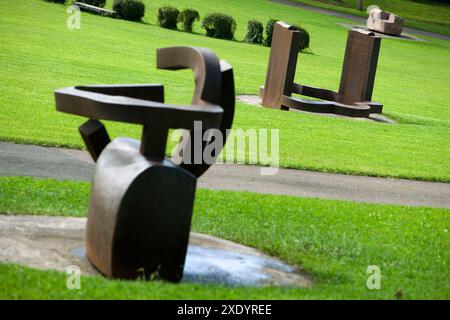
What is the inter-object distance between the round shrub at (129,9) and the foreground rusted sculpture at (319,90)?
17945 mm

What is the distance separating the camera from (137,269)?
8.06 metres

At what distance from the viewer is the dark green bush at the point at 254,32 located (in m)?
40.9

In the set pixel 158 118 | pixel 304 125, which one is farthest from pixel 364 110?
pixel 158 118

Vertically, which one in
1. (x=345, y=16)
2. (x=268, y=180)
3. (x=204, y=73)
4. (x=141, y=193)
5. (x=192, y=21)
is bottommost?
(x=345, y=16)

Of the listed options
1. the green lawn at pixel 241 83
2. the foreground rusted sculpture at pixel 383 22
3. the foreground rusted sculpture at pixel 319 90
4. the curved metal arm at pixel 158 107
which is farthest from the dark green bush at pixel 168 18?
the curved metal arm at pixel 158 107

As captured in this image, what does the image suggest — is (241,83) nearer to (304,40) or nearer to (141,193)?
(304,40)

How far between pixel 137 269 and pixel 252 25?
3361cm

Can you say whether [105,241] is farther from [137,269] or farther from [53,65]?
[53,65]

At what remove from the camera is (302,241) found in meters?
10.2

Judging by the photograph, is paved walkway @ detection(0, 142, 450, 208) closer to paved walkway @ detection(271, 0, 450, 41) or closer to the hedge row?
the hedge row

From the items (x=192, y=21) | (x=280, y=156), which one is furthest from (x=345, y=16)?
(x=280, y=156)

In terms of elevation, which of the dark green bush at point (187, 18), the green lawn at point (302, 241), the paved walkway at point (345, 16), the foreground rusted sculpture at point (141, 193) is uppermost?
the foreground rusted sculpture at point (141, 193)

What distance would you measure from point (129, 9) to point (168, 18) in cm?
177

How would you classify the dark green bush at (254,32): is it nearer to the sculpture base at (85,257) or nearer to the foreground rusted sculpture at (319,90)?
the foreground rusted sculpture at (319,90)
